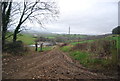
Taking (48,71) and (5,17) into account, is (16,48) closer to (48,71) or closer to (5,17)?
(5,17)

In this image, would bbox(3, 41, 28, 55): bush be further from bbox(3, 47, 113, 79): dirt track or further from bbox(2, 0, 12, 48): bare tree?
bbox(3, 47, 113, 79): dirt track

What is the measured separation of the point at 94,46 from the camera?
28.2ft

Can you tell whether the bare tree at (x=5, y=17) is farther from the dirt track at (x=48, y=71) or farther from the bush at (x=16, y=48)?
the dirt track at (x=48, y=71)

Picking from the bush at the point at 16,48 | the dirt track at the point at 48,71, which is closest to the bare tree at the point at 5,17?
the bush at the point at 16,48

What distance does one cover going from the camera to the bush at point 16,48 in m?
10.2

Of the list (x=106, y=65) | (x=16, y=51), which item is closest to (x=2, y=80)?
(x=106, y=65)

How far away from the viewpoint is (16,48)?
10.9m

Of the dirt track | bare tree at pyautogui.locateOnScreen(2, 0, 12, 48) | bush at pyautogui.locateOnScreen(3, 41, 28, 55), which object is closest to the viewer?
the dirt track

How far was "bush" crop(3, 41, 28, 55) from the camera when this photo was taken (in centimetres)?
1015

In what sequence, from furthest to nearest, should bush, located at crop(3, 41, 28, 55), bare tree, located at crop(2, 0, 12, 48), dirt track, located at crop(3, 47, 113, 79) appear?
bush, located at crop(3, 41, 28, 55) < bare tree, located at crop(2, 0, 12, 48) < dirt track, located at crop(3, 47, 113, 79)

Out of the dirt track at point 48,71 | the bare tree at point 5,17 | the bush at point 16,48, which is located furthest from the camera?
the bush at point 16,48

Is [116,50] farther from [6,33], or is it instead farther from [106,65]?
[6,33]

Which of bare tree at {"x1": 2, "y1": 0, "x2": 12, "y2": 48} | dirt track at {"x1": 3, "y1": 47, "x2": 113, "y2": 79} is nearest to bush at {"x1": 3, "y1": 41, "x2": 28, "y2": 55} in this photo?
bare tree at {"x1": 2, "y1": 0, "x2": 12, "y2": 48}

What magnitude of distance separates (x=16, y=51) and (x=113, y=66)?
30.2ft
